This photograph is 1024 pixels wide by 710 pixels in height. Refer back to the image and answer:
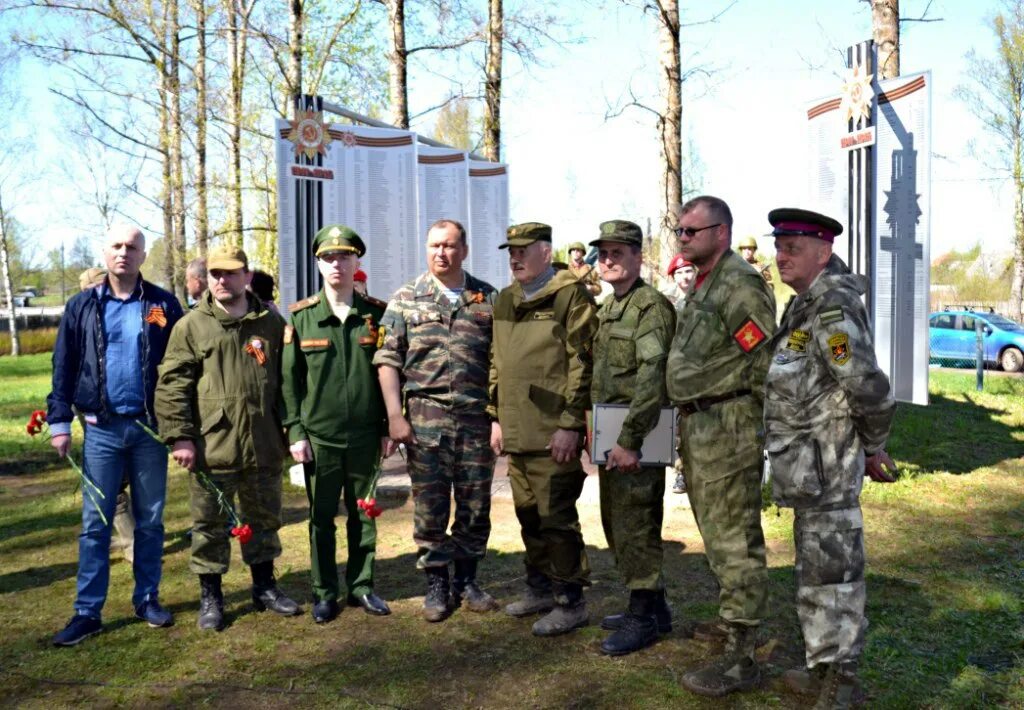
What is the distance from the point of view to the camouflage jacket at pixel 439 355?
4.73m

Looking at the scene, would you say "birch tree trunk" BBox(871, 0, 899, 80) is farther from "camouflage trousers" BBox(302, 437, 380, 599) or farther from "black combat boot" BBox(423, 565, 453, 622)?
"black combat boot" BBox(423, 565, 453, 622)

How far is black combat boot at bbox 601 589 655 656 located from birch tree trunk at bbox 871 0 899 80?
24.7ft

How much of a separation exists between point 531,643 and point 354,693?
0.98 meters

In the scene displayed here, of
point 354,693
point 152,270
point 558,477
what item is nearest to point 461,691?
point 354,693

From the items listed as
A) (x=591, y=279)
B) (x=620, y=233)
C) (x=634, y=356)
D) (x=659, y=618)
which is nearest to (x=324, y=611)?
(x=659, y=618)

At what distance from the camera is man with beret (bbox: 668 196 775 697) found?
3748 millimetres

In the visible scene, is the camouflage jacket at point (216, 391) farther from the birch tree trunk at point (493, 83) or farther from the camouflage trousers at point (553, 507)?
the birch tree trunk at point (493, 83)

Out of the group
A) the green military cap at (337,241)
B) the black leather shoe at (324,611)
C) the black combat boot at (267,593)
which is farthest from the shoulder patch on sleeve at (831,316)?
the black combat boot at (267,593)

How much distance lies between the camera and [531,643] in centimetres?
439

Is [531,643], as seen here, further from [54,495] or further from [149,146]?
[149,146]

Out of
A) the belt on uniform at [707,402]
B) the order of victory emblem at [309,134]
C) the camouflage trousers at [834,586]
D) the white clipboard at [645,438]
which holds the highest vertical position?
the order of victory emblem at [309,134]

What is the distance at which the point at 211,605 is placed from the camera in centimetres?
475

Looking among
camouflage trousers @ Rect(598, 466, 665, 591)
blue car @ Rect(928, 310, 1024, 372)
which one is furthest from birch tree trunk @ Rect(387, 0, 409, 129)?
blue car @ Rect(928, 310, 1024, 372)

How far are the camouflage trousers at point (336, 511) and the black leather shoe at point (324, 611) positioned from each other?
0.03m
